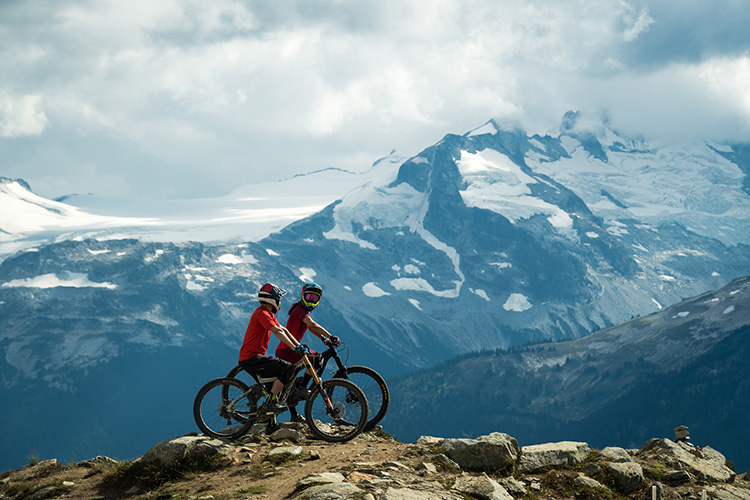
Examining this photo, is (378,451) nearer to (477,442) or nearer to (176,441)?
(477,442)

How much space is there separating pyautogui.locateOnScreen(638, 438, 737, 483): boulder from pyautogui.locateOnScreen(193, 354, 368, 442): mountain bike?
370 inches

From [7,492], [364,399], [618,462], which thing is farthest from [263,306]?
[618,462]

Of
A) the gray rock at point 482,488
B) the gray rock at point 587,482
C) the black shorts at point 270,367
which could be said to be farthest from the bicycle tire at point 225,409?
the gray rock at point 587,482

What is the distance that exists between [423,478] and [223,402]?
772cm

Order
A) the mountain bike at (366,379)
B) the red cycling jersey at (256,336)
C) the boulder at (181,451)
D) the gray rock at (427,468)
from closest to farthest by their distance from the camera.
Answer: the gray rock at (427,468) < the boulder at (181,451) < the red cycling jersey at (256,336) < the mountain bike at (366,379)

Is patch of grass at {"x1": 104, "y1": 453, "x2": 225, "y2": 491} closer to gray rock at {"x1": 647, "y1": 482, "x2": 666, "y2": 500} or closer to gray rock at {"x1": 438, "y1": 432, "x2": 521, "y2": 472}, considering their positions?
gray rock at {"x1": 438, "y1": 432, "x2": 521, "y2": 472}

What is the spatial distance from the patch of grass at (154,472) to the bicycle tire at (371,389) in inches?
199

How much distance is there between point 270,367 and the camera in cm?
2088

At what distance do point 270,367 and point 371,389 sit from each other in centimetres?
355

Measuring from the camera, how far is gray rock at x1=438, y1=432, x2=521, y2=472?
18.5m

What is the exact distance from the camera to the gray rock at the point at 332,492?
1501 cm

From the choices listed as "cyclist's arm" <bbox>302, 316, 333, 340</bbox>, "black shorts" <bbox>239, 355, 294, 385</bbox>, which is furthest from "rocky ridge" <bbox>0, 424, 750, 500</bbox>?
"cyclist's arm" <bbox>302, 316, 333, 340</bbox>

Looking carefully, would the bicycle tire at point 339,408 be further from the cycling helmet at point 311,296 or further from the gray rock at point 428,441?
the cycling helmet at point 311,296

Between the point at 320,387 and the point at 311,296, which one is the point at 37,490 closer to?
the point at 320,387
